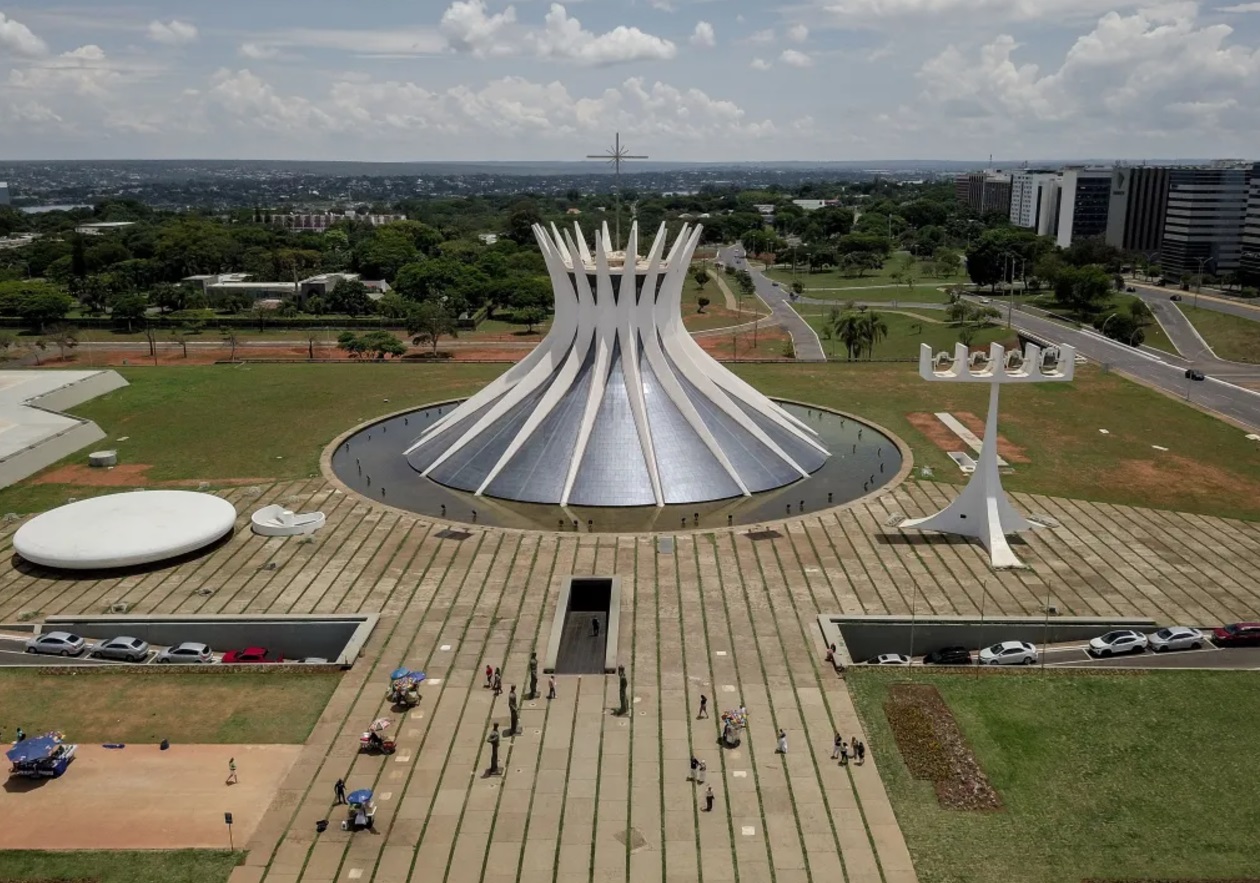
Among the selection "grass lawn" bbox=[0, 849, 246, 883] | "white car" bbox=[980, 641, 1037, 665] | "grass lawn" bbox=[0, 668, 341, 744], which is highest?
"white car" bbox=[980, 641, 1037, 665]

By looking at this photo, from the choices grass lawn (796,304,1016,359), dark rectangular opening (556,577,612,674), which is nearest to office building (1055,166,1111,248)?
grass lawn (796,304,1016,359)

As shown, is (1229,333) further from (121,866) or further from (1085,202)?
(121,866)

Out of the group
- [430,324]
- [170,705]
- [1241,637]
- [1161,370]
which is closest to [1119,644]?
[1241,637]

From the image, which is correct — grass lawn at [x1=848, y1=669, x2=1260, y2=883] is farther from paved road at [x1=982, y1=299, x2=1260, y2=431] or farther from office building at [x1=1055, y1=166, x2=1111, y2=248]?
office building at [x1=1055, y1=166, x2=1111, y2=248]

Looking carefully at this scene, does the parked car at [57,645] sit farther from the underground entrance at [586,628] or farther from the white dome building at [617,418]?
the white dome building at [617,418]

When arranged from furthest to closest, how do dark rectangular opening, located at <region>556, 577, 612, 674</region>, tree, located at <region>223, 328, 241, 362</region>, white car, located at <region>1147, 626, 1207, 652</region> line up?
tree, located at <region>223, 328, 241, 362</region>, white car, located at <region>1147, 626, 1207, 652</region>, dark rectangular opening, located at <region>556, 577, 612, 674</region>

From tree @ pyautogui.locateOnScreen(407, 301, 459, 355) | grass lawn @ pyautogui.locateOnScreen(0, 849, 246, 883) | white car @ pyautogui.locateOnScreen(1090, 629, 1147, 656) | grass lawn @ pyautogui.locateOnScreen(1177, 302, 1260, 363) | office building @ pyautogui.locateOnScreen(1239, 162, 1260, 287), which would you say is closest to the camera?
grass lawn @ pyautogui.locateOnScreen(0, 849, 246, 883)
